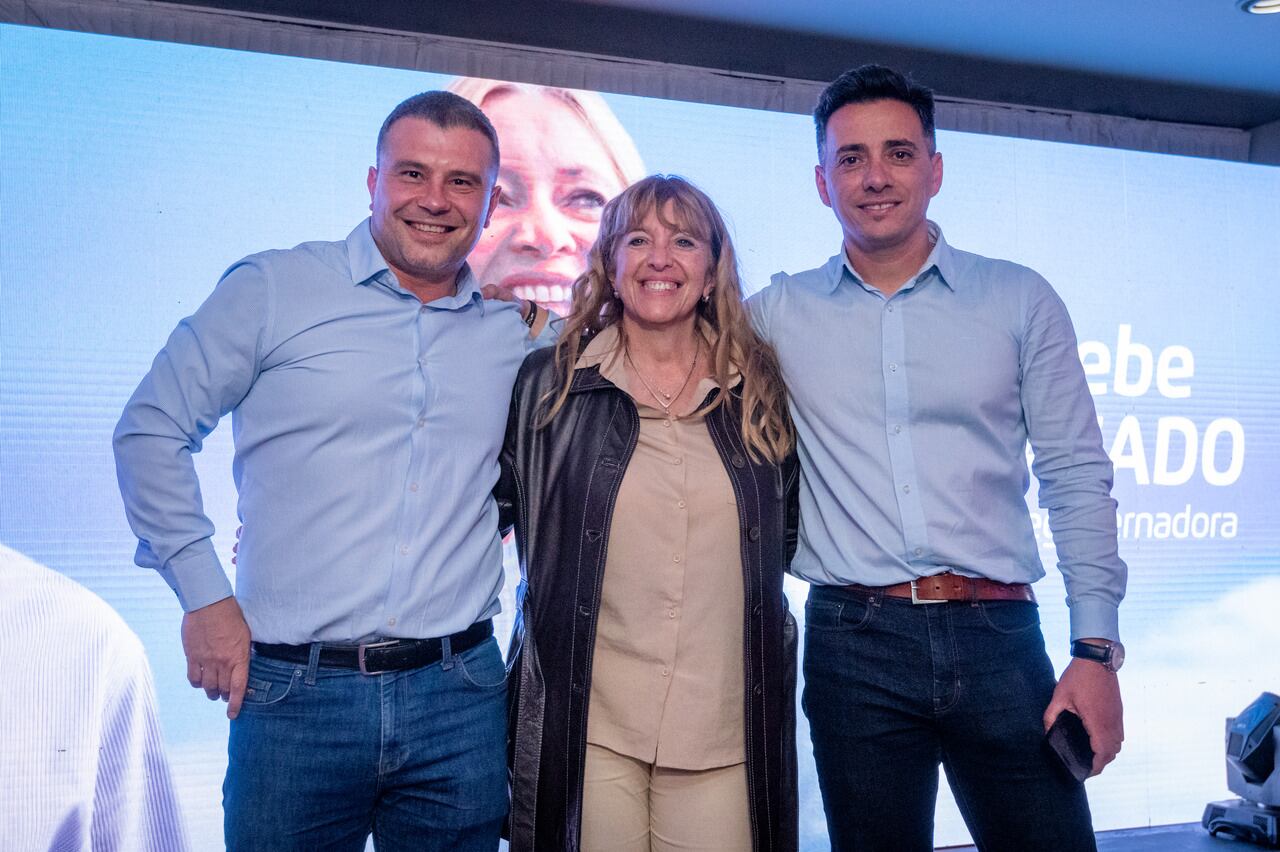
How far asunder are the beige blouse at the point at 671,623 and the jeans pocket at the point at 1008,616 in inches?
18.2

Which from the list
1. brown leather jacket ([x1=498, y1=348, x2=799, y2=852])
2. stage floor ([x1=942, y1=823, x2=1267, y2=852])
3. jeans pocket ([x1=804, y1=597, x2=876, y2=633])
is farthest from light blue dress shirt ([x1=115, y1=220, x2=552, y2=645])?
stage floor ([x1=942, y1=823, x2=1267, y2=852])

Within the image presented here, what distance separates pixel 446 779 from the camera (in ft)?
5.68

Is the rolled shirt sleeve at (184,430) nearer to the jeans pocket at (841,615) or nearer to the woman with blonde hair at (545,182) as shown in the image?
the jeans pocket at (841,615)

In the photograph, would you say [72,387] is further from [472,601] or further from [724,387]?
[724,387]

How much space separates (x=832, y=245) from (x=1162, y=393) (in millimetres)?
1536

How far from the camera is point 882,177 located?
1961 mm

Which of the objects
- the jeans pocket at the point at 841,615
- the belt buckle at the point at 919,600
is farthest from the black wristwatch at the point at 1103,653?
the jeans pocket at the point at 841,615

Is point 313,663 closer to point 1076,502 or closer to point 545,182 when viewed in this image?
point 1076,502

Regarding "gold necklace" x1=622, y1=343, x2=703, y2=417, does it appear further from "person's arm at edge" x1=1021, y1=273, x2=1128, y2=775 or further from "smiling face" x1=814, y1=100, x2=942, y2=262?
"person's arm at edge" x1=1021, y1=273, x2=1128, y2=775

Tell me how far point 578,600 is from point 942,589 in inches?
26.7

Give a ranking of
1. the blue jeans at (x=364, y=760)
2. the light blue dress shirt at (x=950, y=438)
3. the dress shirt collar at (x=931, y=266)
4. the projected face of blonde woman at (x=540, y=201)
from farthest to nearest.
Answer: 1. the projected face of blonde woman at (x=540, y=201)
2. the dress shirt collar at (x=931, y=266)
3. the light blue dress shirt at (x=950, y=438)
4. the blue jeans at (x=364, y=760)

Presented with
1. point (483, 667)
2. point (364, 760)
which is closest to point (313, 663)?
point (364, 760)

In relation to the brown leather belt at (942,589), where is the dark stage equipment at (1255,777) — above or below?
below

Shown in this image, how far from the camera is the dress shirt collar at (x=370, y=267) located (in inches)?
72.2
